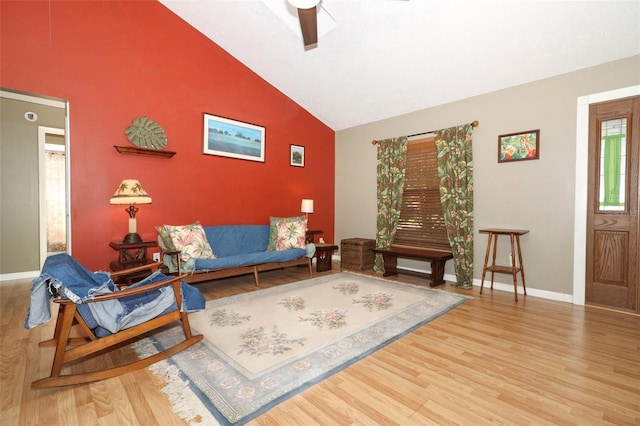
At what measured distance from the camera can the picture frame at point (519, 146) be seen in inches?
143

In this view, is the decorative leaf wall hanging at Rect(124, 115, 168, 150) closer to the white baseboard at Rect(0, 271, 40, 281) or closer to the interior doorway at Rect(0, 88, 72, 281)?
the interior doorway at Rect(0, 88, 72, 281)

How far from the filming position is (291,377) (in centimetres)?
185

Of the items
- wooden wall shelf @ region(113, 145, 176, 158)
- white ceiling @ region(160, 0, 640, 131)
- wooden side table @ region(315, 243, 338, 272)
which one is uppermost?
white ceiling @ region(160, 0, 640, 131)

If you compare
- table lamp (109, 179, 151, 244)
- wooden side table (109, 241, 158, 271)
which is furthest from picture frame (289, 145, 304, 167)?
wooden side table (109, 241, 158, 271)

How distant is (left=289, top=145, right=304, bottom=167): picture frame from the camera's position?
531 centimetres

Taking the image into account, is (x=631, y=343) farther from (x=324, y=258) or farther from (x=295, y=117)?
(x=295, y=117)

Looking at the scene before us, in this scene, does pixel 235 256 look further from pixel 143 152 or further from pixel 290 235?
pixel 143 152

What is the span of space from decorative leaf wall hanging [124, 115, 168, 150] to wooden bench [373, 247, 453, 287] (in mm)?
3502

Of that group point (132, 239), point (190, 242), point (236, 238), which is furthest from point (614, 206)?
point (132, 239)

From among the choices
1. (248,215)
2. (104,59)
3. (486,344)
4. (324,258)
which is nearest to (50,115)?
(104,59)

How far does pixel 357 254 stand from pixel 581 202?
9.99 ft

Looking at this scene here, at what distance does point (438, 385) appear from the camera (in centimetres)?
179

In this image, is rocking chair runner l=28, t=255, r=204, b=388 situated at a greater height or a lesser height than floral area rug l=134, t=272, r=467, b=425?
greater

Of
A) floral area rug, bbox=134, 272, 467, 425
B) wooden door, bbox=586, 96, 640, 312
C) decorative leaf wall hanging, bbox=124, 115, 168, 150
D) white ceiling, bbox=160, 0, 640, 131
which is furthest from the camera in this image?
decorative leaf wall hanging, bbox=124, 115, 168, 150
